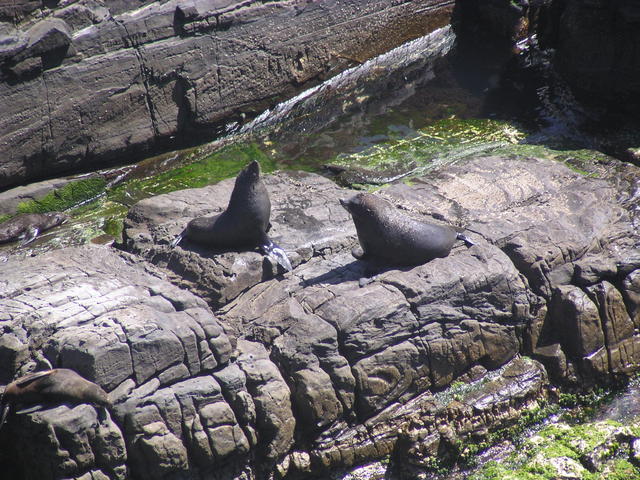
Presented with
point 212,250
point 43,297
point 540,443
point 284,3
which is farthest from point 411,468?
point 284,3

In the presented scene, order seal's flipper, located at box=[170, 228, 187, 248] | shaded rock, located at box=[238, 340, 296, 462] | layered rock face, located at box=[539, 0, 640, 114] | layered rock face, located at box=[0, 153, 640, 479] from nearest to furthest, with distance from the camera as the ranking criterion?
1. layered rock face, located at box=[0, 153, 640, 479]
2. shaded rock, located at box=[238, 340, 296, 462]
3. seal's flipper, located at box=[170, 228, 187, 248]
4. layered rock face, located at box=[539, 0, 640, 114]

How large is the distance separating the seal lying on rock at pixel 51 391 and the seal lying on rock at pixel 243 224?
7.71 ft

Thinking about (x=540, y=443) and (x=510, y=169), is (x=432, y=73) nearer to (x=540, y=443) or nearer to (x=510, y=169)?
(x=510, y=169)

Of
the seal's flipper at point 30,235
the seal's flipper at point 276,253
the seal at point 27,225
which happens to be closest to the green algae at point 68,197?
the seal at point 27,225

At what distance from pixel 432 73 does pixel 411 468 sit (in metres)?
8.97

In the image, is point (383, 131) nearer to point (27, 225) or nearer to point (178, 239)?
point (178, 239)

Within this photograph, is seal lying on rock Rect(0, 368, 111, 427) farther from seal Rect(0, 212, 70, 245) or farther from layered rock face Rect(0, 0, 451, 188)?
layered rock face Rect(0, 0, 451, 188)

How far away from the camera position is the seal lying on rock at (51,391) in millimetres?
5168

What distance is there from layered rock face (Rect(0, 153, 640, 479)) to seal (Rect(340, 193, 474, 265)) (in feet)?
0.47

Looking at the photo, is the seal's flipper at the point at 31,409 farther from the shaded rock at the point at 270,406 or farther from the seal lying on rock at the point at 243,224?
the seal lying on rock at the point at 243,224

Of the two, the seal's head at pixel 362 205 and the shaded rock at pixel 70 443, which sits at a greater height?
the seal's head at pixel 362 205

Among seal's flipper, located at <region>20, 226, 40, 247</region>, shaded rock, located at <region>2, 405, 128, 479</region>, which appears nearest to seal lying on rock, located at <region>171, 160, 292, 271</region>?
shaded rock, located at <region>2, 405, 128, 479</region>

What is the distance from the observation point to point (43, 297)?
6.02m

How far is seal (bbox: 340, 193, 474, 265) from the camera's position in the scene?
682 centimetres
